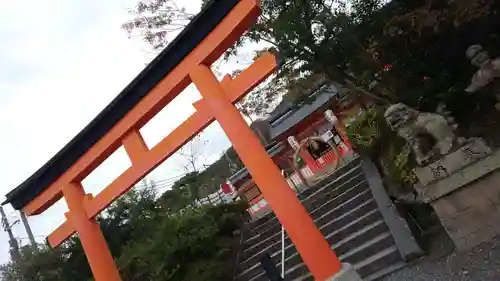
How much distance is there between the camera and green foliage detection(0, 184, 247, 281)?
795cm

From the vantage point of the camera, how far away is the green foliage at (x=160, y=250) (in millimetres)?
7953

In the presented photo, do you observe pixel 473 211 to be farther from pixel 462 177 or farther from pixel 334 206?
pixel 334 206

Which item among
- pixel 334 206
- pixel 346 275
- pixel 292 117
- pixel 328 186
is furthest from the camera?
pixel 292 117

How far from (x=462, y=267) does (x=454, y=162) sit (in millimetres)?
1211

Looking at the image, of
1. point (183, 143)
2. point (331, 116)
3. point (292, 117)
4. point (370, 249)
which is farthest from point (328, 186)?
point (292, 117)

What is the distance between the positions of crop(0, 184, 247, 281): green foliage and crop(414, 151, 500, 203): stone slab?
4.92m

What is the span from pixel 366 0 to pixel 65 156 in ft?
20.8

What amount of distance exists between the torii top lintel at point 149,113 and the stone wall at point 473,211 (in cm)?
275

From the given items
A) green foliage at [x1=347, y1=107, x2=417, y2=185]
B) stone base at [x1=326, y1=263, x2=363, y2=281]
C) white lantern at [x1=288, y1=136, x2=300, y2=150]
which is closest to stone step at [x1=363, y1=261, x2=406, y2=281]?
stone base at [x1=326, y1=263, x2=363, y2=281]

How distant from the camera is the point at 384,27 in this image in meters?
6.71

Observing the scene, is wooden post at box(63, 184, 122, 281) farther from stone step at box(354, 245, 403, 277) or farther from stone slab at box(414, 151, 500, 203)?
stone slab at box(414, 151, 500, 203)

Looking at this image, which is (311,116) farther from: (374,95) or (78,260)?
(78,260)

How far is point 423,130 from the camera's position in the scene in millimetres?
4594

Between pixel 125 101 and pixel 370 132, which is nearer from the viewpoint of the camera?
pixel 125 101
